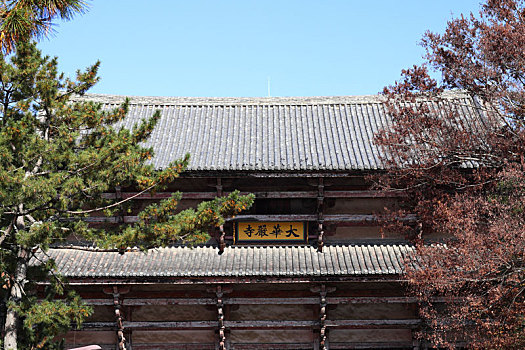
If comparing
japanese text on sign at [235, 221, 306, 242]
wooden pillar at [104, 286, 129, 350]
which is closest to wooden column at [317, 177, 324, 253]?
japanese text on sign at [235, 221, 306, 242]

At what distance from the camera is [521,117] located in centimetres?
1326

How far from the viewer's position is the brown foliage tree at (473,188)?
38.9 ft

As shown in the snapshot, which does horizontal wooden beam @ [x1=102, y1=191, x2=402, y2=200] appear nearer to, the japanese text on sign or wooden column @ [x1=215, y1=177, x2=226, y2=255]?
wooden column @ [x1=215, y1=177, x2=226, y2=255]

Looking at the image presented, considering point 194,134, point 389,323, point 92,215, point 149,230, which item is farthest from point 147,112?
point 389,323

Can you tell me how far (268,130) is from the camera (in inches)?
691

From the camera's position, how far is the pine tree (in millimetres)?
10805

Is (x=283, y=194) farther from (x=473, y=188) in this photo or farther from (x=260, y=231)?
(x=473, y=188)

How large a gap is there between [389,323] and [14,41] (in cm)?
1138

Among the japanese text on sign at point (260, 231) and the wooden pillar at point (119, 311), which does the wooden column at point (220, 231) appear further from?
the wooden pillar at point (119, 311)

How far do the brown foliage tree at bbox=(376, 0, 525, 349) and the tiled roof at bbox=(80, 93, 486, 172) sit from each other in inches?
47.9

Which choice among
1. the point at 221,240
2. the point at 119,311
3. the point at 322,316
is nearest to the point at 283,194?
the point at 221,240

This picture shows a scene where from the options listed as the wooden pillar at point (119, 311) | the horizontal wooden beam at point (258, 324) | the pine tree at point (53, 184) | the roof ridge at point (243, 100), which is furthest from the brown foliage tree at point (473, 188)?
the wooden pillar at point (119, 311)

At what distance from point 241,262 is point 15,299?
5723 millimetres

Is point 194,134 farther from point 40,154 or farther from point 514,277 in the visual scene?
point 514,277
